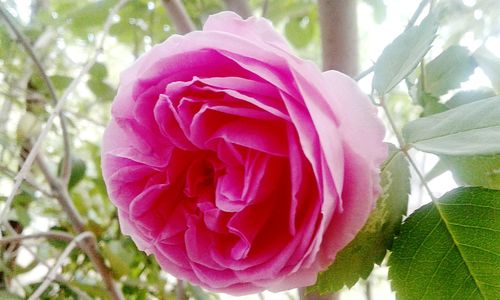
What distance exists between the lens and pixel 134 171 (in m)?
0.27

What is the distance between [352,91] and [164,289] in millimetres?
488

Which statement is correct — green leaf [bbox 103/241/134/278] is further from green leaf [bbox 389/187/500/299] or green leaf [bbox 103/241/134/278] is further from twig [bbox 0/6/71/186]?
green leaf [bbox 389/187/500/299]

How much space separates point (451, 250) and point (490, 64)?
216 mm

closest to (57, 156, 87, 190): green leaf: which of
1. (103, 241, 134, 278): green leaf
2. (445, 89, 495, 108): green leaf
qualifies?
(103, 241, 134, 278): green leaf

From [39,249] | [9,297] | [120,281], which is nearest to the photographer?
[9,297]

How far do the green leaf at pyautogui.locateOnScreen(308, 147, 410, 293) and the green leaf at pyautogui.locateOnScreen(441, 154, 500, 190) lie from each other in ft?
0.11

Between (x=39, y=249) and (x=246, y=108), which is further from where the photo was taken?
(x=39, y=249)

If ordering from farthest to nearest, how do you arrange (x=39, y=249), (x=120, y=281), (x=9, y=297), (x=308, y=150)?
(x=39, y=249) → (x=120, y=281) → (x=9, y=297) → (x=308, y=150)

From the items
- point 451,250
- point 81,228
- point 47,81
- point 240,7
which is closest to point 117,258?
point 81,228

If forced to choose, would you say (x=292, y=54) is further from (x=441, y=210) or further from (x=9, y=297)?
(x=9, y=297)

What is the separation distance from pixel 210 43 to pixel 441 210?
0.15 meters

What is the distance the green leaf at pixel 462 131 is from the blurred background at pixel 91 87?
162 millimetres

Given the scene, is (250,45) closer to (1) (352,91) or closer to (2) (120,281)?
(1) (352,91)

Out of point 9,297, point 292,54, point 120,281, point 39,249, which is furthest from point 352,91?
point 39,249
